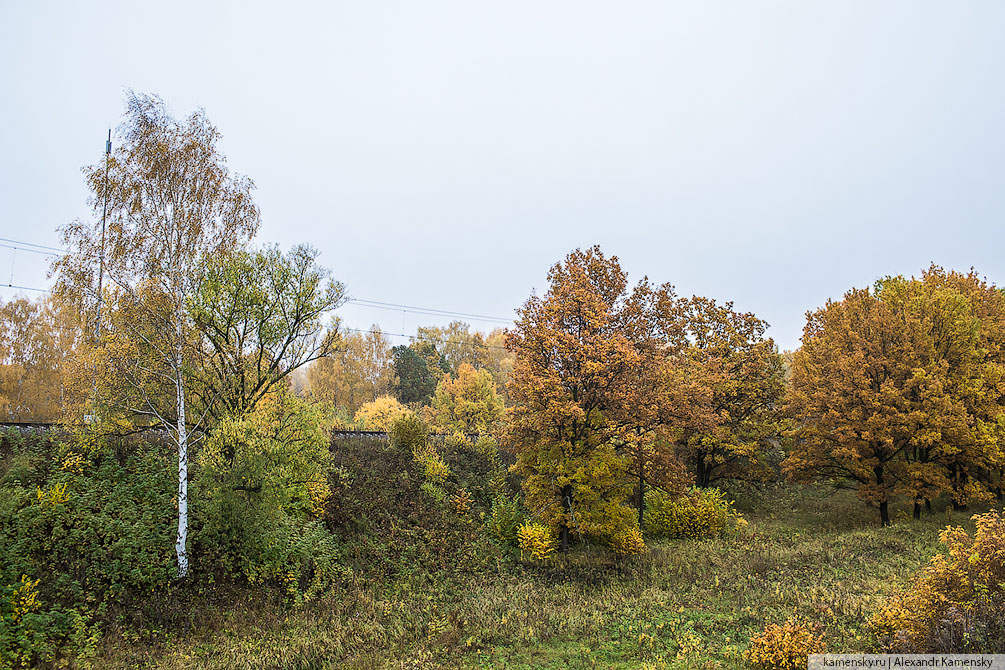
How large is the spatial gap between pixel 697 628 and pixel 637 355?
8688 mm

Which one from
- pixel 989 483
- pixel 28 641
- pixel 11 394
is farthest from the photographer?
pixel 11 394

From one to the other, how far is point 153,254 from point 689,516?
21.2 meters

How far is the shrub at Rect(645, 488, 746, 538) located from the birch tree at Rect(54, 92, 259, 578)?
17164mm

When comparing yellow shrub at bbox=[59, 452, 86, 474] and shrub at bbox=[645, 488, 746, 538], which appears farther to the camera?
shrub at bbox=[645, 488, 746, 538]

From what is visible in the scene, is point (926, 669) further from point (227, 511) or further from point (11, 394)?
point (11, 394)

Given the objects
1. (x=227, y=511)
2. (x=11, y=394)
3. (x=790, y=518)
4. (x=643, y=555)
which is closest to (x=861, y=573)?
(x=643, y=555)

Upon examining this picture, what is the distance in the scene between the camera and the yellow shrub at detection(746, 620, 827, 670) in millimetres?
8992

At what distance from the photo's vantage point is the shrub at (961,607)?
7961 millimetres


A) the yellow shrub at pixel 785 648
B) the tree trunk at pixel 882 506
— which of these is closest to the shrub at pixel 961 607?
the yellow shrub at pixel 785 648

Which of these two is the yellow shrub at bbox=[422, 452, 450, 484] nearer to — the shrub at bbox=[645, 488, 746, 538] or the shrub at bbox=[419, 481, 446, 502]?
the shrub at bbox=[419, 481, 446, 502]

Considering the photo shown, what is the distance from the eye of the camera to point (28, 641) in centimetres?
1118

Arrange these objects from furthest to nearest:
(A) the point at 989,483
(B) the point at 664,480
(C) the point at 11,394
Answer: (C) the point at 11,394
(A) the point at 989,483
(B) the point at 664,480

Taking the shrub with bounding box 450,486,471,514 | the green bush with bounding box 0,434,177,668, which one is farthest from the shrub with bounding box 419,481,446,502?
the green bush with bounding box 0,434,177,668

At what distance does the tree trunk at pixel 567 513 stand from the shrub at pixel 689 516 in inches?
194
